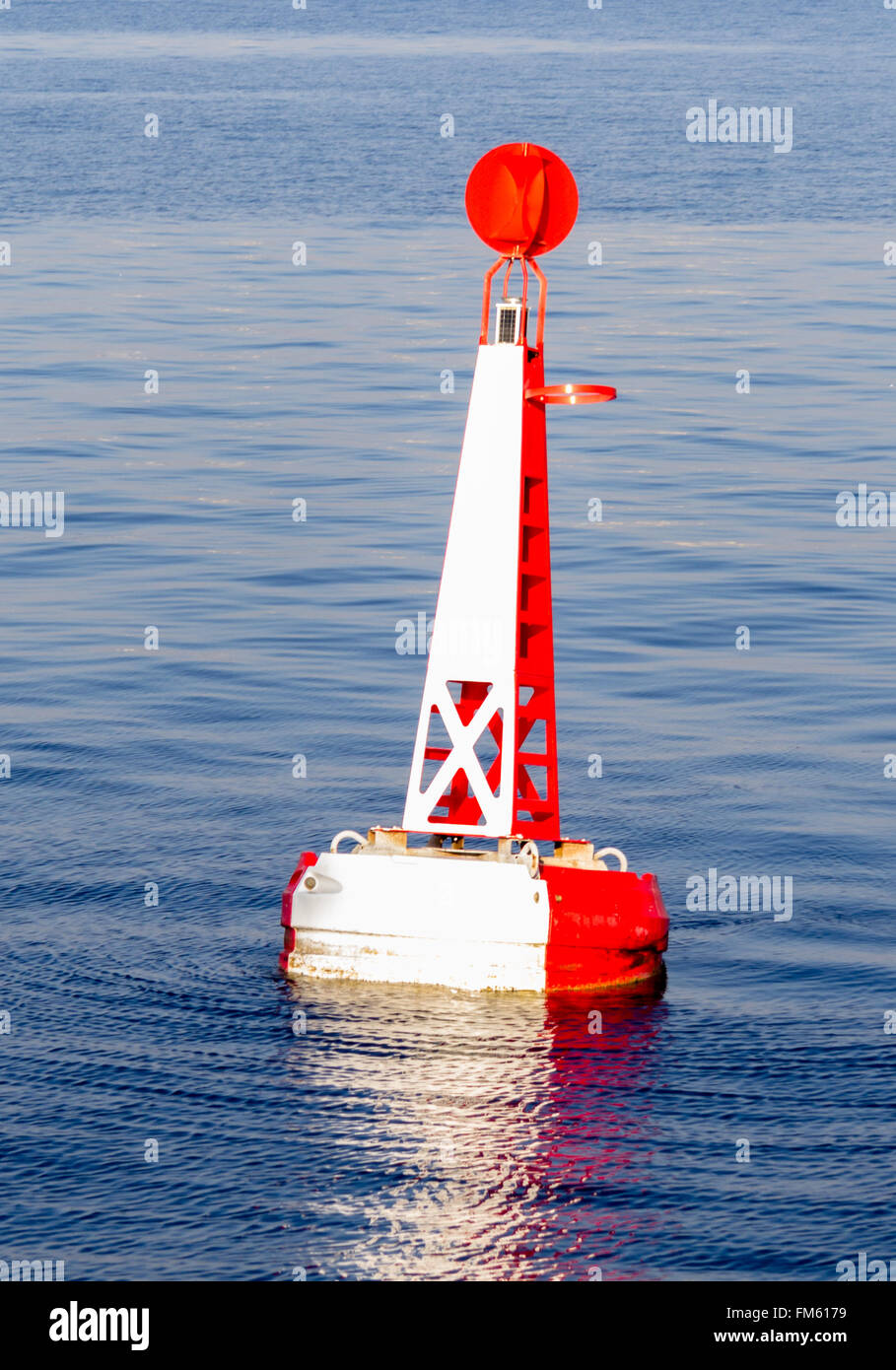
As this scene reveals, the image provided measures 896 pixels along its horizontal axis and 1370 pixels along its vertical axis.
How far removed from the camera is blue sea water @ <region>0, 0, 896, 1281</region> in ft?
72.3

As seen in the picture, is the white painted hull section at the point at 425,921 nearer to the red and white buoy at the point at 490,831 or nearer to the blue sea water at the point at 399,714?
the red and white buoy at the point at 490,831

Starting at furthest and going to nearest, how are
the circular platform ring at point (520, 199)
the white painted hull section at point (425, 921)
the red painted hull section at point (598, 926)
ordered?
the circular platform ring at point (520, 199) → the red painted hull section at point (598, 926) → the white painted hull section at point (425, 921)

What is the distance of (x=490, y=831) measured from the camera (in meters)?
→ 25.9

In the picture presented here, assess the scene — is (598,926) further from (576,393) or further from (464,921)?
(576,393)

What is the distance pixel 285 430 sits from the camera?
64938mm

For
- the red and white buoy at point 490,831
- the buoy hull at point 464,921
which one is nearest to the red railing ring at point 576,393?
the red and white buoy at point 490,831

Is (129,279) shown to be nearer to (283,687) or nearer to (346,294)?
(346,294)

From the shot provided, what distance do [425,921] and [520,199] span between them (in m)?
8.55

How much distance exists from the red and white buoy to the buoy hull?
0.02 metres

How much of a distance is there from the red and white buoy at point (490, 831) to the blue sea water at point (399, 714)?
1.88 feet

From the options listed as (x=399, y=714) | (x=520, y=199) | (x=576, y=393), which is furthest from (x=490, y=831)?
(x=399, y=714)

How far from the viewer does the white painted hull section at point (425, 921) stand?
2533cm

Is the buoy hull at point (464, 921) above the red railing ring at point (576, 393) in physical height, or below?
below
